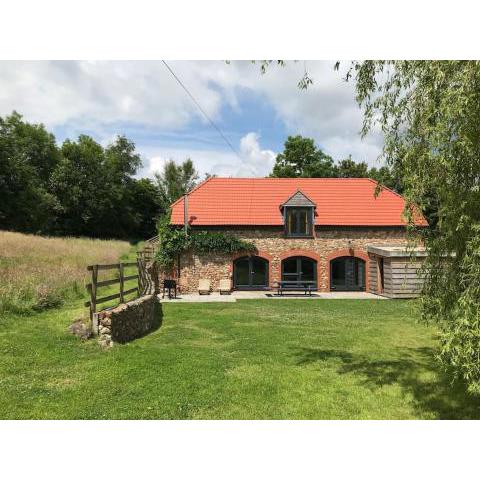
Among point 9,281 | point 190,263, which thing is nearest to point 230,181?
point 190,263

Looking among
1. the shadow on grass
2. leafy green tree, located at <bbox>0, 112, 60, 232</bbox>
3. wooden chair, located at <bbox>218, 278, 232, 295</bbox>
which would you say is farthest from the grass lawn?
leafy green tree, located at <bbox>0, 112, 60, 232</bbox>

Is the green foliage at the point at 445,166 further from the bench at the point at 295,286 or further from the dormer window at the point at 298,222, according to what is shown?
the dormer window at the point at 298,222

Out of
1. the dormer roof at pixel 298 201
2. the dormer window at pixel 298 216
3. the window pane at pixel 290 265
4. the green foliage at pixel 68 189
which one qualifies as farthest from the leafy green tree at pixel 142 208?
the window pane at pixel 290 265

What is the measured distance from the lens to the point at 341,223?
2138 centimetres

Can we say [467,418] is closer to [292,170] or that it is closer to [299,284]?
[299,284]

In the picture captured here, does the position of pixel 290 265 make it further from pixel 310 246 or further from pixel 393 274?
pixel 393 274

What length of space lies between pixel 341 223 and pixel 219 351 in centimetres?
1456

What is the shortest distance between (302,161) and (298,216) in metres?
24.1

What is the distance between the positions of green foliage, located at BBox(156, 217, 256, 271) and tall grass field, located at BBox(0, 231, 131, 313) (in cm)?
410

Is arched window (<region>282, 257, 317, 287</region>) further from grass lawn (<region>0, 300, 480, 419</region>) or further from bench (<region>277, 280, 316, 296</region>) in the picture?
grass lawn (<region>0, 300, 480, 419</region>)

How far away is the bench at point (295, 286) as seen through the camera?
1933 centimetres

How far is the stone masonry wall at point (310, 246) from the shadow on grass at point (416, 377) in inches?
479

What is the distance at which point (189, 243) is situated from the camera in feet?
67.9

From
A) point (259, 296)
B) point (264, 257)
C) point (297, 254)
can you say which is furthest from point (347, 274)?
point (259, 296)
